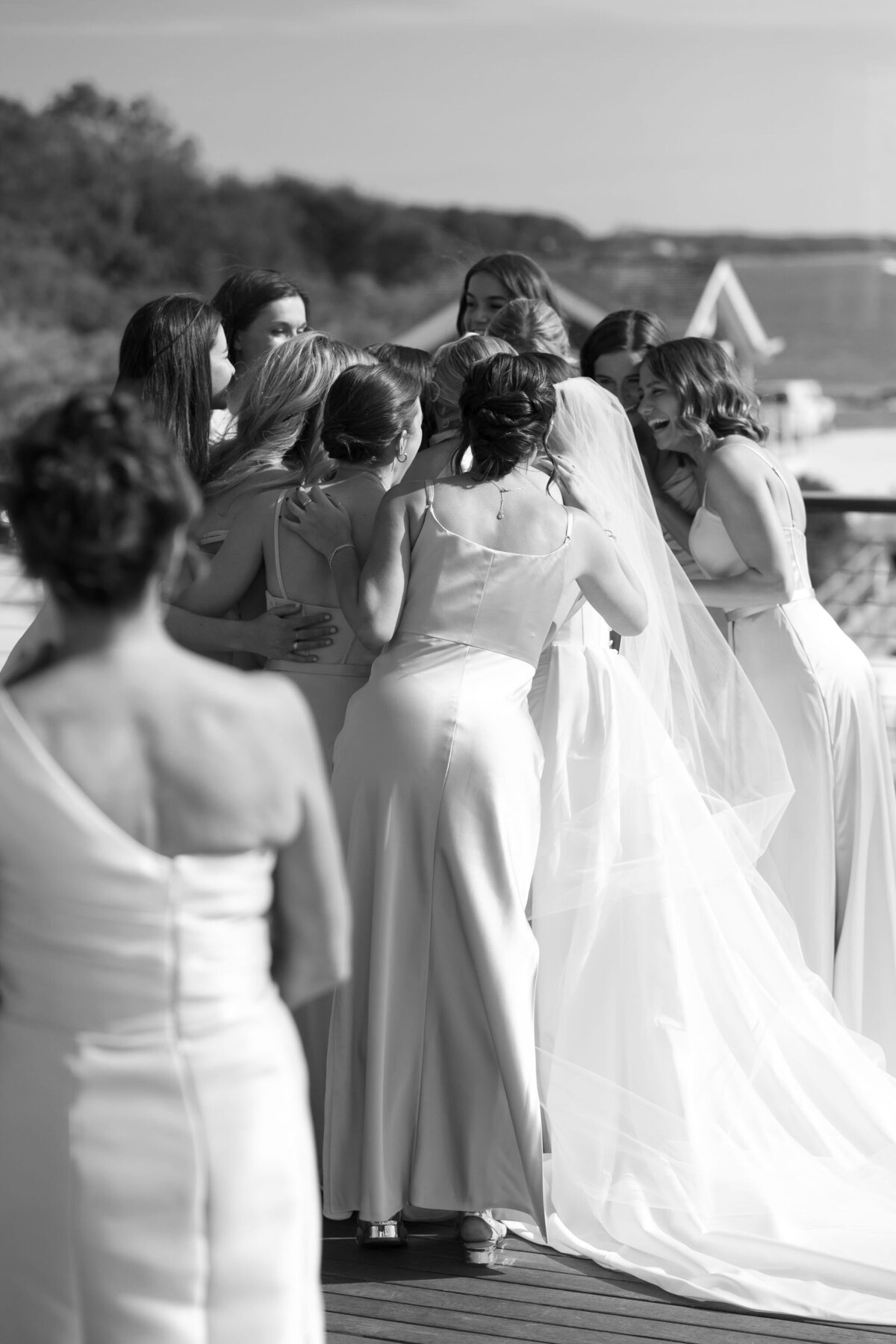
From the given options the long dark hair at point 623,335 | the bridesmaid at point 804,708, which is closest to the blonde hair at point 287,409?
the bridesmaid at point 804,708

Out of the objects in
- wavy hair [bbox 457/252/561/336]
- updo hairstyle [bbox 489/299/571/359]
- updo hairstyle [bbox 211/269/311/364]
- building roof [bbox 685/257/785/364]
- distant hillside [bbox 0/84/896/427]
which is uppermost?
distant hillside [bbox 0/84/896/427]

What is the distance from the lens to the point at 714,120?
4250 cm

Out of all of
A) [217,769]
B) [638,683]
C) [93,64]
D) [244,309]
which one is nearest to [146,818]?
[217,769]

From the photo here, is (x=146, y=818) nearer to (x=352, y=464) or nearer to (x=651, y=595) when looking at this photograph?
(x=352, y=464)

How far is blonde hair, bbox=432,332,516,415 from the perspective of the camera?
10.8 ft

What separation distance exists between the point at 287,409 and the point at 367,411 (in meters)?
0.30

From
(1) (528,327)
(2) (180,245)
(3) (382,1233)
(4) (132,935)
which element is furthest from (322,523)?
(2) (180,245)

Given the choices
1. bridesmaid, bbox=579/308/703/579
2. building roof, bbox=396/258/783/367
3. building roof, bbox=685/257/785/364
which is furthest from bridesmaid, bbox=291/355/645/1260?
building roof, bbox=685/257/785/364

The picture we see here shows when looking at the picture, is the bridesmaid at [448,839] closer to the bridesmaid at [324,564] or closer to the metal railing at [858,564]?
the bridesmaid at [324,564]

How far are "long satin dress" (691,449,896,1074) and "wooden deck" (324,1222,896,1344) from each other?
45.4 inches

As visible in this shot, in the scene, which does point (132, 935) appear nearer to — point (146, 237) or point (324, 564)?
point (324, 564)

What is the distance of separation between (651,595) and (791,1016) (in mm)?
943

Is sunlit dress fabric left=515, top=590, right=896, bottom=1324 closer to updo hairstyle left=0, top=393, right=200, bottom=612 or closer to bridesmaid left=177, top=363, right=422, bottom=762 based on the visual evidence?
bridesmaid left=177, top=363, right=422, bottom=762

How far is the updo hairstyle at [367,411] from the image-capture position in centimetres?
299
